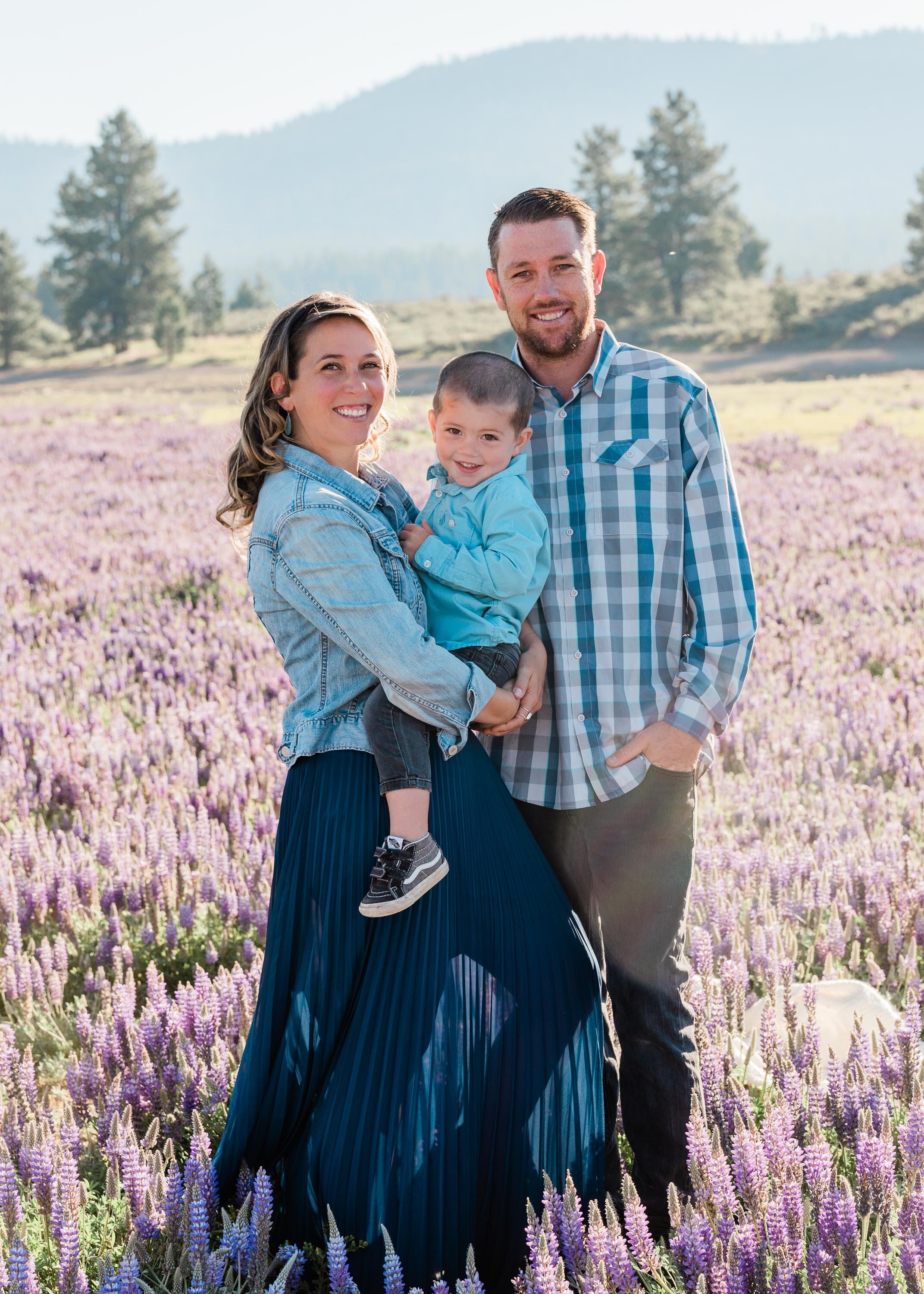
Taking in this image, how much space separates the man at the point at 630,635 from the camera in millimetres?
2990

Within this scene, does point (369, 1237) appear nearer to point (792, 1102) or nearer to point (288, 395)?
point (792, 1102)

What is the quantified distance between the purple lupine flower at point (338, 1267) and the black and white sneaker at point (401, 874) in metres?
0.62

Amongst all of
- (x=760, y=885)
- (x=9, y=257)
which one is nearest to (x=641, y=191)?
(x=9, y=257)

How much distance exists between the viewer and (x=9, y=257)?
213 ft

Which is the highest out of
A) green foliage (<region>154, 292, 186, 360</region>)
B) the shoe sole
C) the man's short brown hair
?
green foliage (<region>154, 292, 186, 360</region>)

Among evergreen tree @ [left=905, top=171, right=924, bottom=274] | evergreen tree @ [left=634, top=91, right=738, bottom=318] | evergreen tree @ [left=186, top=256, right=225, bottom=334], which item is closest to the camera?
evergreen tree @ [left=905, top=171, right=924, bottom=274]

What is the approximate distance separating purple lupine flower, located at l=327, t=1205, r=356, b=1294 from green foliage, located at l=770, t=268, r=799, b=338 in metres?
55.0

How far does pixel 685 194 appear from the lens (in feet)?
227

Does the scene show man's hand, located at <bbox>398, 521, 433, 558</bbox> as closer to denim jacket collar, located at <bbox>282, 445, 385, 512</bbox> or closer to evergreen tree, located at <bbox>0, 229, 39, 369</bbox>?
denim jacket collar, located at <bbox>282, 445, 385, 512</bbox>

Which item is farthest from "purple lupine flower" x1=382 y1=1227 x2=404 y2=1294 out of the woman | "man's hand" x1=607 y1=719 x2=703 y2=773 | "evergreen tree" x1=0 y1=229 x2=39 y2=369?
"evergreen tree" x1=0 y1=229 x2=39 y2=369

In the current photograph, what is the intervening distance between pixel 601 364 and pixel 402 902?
1.57 metres

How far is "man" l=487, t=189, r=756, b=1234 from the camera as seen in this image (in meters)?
2.99

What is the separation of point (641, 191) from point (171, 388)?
39.2m

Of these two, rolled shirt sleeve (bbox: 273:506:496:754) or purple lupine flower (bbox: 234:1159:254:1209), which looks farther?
purple lupine flower (bbox: 234:1159:254:1209)
